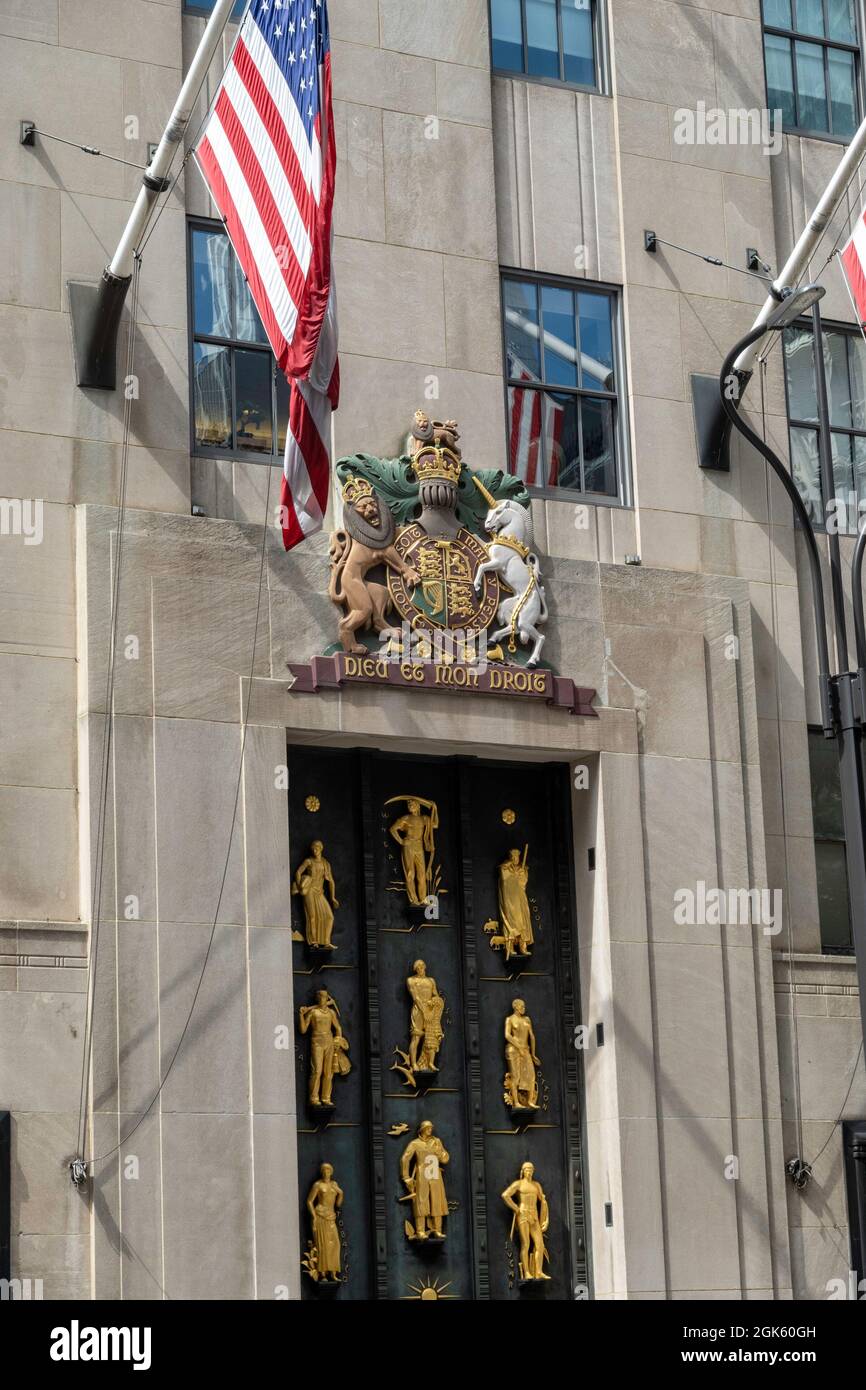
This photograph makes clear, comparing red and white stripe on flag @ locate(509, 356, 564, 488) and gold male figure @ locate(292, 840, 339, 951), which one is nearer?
gold male figure @ locate(292, 840, 339, 951)

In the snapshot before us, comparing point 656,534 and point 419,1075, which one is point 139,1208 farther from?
point 656,534

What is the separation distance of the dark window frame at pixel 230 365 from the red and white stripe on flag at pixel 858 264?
5.89 m

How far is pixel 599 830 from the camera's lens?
22.9m

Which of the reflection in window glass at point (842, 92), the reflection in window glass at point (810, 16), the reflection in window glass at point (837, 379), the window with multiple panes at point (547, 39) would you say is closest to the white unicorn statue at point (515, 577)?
the reflection in window glass at point (837, 379)

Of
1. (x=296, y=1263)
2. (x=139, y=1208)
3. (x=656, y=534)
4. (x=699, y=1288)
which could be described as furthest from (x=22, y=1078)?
(x=656, y=534)

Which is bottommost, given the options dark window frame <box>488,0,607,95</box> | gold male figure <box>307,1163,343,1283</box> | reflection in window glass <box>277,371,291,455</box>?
gold male figure <box>307,1163,343,1283</box>

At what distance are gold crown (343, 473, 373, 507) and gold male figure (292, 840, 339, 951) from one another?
335 centimetres

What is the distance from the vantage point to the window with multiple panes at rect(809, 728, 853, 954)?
25000 mm

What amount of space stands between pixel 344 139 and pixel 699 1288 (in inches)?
475

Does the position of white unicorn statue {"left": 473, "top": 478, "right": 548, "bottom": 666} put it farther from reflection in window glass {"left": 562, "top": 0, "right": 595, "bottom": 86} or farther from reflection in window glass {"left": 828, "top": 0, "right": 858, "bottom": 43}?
reflection in window glass {"left": 828, "top": 0, "right": 858, "bottom": 43}

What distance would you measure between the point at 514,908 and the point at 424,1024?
1594 millimetres

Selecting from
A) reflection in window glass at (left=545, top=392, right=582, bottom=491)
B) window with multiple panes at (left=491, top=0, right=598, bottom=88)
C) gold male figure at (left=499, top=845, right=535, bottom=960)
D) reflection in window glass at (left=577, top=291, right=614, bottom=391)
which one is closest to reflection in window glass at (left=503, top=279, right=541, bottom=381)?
reflection in window glass at (left=545, top=392, right=582, bottom=491)

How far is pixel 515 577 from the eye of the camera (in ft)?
75.3

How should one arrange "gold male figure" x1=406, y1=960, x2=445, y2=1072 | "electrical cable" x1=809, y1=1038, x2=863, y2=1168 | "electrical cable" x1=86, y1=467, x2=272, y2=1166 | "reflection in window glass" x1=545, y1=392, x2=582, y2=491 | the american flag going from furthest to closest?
"reflection in window glass" x1=545, y1=392, x2=582, y2=491
"electrical cable" x1=809, y1=1038, x2=863, y2=1168
"gold male figure" x1=406, y1=960, x2=445, y2=1072
"electrical cable" x1=86, y1=467, x2=272, y2=1166
the american flag
